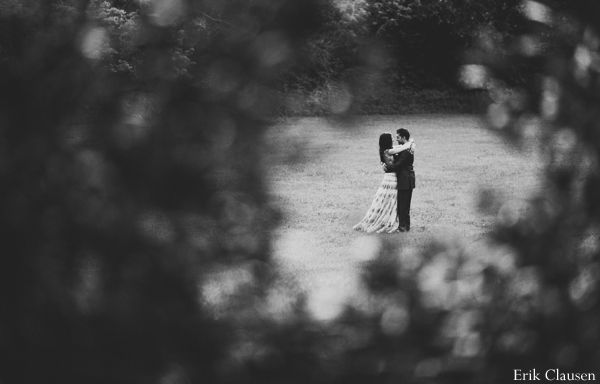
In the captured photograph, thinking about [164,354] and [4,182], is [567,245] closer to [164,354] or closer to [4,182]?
[164,354]

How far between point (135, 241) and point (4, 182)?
37cm

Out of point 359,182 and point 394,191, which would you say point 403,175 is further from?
point 359,182

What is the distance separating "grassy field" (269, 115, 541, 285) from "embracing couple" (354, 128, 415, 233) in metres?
0.33

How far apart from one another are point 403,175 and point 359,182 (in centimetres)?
649

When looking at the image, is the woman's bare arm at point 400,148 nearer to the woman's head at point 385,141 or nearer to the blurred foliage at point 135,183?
the woman's head at point 385,141

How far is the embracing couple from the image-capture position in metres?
11.1

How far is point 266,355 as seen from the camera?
2059 mm

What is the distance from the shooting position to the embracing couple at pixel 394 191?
11.1 m

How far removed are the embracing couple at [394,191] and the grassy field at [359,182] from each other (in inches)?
12.8

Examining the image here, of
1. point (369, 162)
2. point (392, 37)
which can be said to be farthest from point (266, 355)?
point (369, 162)

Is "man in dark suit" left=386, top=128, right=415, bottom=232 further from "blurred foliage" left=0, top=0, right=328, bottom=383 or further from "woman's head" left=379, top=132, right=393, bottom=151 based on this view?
"blurred foliage" left=0, top=0, right=328, bottom=383

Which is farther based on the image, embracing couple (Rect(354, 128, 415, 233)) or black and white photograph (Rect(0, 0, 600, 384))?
embracing couple (Rect(354, 128, 415, 233))

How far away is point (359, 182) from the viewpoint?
58.3ft

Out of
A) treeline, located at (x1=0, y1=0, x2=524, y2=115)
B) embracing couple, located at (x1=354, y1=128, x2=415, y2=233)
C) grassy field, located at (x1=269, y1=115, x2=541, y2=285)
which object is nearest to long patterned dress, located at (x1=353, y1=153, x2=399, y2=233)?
embracing couple, located at (x1=354, y1=128, x2=415, y2=233)
